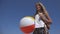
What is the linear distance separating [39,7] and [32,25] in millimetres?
266

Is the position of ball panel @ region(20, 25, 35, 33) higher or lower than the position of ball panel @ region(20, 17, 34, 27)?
lower

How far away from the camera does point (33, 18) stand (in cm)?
809

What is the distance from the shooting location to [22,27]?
26.2 ft

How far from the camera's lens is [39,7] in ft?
26.7

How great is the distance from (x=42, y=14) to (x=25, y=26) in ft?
0.85

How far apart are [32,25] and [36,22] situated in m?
0.10

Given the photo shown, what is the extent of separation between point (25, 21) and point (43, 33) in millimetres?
267

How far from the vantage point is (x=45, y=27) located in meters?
8.10

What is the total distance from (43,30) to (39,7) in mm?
284

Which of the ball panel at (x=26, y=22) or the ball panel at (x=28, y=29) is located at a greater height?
the ball panel at (x=26, y=22)

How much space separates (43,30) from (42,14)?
0.19 meters

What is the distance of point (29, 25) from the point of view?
315 inches

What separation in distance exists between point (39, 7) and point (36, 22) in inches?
7.5

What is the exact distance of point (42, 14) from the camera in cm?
809
